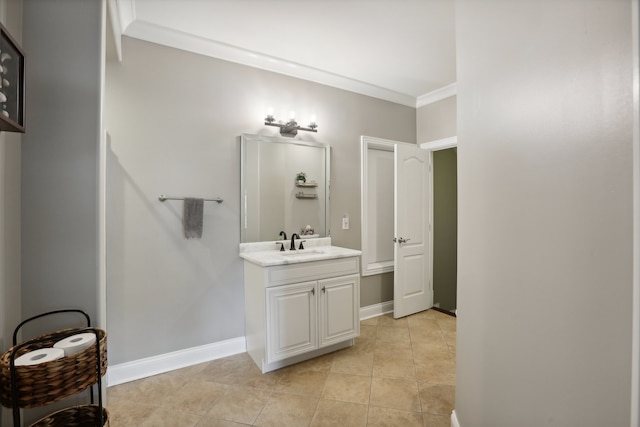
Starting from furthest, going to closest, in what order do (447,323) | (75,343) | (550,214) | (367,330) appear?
(447,323) < (367,330) < (75,343) < (550,214)

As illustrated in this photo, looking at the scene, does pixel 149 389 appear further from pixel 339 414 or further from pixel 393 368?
pixel 393 368

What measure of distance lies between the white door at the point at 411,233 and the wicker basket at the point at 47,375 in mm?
2851

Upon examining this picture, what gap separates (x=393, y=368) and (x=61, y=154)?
2.53 metres

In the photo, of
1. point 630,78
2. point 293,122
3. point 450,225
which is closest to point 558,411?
point 630,78

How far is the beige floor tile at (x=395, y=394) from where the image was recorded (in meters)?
1.87

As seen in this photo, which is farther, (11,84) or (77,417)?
(77,417)

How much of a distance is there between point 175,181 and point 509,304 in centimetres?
234

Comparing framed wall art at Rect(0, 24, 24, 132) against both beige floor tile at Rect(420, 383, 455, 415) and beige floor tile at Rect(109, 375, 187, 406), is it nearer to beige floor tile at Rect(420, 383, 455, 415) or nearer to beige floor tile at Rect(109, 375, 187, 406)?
beige floor tile at Rect(109, 375, 187, 406)

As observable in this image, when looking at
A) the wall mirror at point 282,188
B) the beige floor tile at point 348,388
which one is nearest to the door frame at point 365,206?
the wall mirror at point 282,188

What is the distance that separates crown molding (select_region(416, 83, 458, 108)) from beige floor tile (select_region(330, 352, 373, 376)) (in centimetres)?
298

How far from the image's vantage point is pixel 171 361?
7.57 feet

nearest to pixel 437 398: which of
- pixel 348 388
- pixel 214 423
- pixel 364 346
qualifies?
pixel 348 388

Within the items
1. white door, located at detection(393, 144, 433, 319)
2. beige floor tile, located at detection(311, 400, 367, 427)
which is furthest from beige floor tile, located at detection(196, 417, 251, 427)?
white door, located at detection(393, 144, 433, 319)

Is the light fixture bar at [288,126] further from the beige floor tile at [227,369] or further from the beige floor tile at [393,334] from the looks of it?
the beige floor tile at [393,334]
